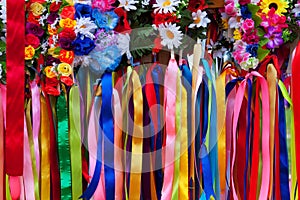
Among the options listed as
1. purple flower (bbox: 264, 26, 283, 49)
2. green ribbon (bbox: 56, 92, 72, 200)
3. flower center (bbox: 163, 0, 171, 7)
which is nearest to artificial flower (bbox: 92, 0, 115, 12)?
flower center (bbox: 163, 0, 171, 7)

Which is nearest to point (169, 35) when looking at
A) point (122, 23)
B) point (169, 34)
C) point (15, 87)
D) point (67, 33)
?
point (169, 34)

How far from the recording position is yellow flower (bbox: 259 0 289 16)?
39.0 inches

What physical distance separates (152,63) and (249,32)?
0.71 feet

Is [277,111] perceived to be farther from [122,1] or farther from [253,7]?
[122,1]

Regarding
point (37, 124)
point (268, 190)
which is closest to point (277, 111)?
point (268, 190)

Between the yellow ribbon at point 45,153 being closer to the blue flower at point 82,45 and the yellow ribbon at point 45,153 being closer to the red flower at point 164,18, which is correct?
the blue flower at point 82,45

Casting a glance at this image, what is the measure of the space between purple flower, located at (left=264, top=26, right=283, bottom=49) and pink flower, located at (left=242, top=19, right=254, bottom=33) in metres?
0.04

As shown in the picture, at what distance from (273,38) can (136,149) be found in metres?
0.37

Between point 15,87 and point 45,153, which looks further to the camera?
point 45,153

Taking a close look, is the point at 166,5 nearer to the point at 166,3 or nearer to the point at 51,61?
the point at 166,3

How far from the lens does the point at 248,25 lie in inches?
39.0

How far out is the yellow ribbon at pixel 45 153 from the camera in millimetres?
1028

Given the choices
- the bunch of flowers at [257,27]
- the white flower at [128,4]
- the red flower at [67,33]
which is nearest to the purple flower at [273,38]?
the bunch of flowers at [257,27]

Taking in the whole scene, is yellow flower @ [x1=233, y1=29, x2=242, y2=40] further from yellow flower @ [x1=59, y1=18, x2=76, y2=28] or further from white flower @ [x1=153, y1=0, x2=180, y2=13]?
yellow flower @ [x1=59, y1=18, x2=76, y2=28]
